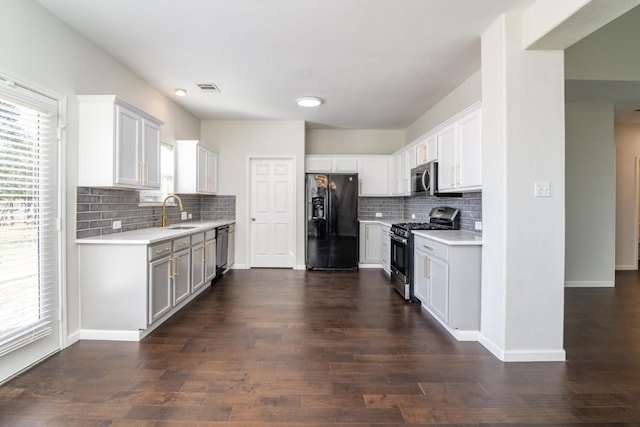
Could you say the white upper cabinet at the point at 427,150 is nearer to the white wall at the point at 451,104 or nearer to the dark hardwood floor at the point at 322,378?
the white wall at the point at 451,104

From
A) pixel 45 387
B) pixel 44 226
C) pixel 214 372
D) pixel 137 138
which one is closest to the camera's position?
pixel 45 387

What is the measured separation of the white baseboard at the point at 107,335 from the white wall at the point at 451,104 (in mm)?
4146

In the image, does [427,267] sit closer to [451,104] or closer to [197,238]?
[451,104]

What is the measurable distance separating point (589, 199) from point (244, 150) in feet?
17.7

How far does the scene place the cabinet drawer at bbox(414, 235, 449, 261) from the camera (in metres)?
2.92

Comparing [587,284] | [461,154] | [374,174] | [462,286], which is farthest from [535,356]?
[374,174]

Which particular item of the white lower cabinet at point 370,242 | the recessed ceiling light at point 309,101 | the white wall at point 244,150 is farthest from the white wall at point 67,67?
the white lower cabinet at point 370,242

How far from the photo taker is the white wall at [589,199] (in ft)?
14.6

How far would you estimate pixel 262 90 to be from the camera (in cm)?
415

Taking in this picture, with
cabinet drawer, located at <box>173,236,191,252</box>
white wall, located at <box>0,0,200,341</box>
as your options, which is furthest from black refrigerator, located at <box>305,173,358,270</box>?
white wall, located at <box>0,0,200,341</box>

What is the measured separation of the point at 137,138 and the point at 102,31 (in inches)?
36.0

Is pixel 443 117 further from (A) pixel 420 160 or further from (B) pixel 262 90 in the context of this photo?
(B) pixel 262 90

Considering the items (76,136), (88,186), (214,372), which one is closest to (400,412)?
(214,372)

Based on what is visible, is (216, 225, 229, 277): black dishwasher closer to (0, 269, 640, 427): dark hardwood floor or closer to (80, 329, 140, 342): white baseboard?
(0, 269, 640, 427): dark hardwood floor
